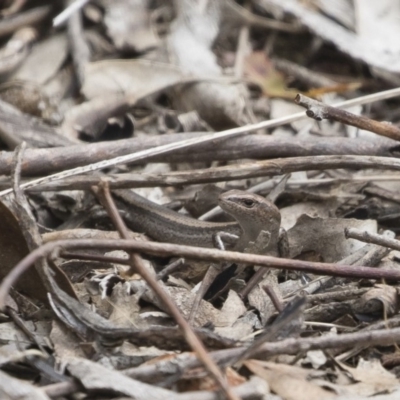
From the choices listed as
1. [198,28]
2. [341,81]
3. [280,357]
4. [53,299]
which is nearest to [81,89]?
[198,28]

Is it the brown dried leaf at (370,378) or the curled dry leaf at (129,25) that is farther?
the curled dry leaf at (129,25)

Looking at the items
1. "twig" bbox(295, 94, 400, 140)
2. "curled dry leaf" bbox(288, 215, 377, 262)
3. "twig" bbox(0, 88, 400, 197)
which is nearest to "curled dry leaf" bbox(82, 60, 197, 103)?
"twig" bbox(0, 88, 400, 197)

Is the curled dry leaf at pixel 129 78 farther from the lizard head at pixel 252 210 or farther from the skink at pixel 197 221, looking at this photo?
the lizard head at pixel 252 210

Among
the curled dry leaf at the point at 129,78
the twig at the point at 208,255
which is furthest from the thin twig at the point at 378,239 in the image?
the curled dry leaf at the point at 129,78

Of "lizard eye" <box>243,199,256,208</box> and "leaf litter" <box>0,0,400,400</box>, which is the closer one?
"leaf litter" <box>0,0,400,400</box>

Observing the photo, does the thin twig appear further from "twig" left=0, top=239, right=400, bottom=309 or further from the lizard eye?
the lizard eye

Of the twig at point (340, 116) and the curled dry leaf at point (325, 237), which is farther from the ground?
the twig at point (340, 116)

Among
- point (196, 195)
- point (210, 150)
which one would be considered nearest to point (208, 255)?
point (210, 150)
